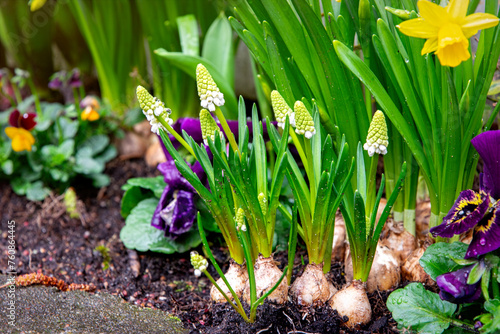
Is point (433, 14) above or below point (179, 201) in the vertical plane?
above

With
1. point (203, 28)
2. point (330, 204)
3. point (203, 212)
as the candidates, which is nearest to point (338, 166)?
point (330, 204)

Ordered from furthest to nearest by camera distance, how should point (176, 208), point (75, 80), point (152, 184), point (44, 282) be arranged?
point (75, 80) → point (152, 184) → point (176, 208) → point (44, 282)

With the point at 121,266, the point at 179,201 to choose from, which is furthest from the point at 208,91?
the point at 121,266

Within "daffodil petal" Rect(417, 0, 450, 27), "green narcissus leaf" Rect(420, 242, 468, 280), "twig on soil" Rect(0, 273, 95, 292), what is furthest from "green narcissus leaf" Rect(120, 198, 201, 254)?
"daffodil petal" Rect(417, 0, 450, 27)

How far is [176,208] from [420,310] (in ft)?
2.58

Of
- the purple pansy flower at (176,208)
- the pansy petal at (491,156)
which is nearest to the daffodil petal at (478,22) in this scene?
the pansy petal at (491,156)

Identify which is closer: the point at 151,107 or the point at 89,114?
the point at 151,107

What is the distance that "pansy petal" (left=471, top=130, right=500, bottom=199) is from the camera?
Result: 0.92 meters

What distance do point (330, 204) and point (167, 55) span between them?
2.93 ft

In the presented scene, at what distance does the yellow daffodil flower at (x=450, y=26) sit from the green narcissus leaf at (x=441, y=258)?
438 mm

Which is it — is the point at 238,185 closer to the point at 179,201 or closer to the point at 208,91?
the point at 208,91

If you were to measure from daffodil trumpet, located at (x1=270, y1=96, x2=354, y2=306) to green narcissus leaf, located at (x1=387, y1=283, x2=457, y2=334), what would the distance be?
0.19 metres

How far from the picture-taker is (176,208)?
1.43m

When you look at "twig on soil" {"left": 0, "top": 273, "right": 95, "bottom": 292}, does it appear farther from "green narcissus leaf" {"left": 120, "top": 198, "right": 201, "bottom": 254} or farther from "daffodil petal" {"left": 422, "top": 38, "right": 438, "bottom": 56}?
"daffodil petal" {"left": 422, "top": 38, "right": 438, "bottom": 56}
